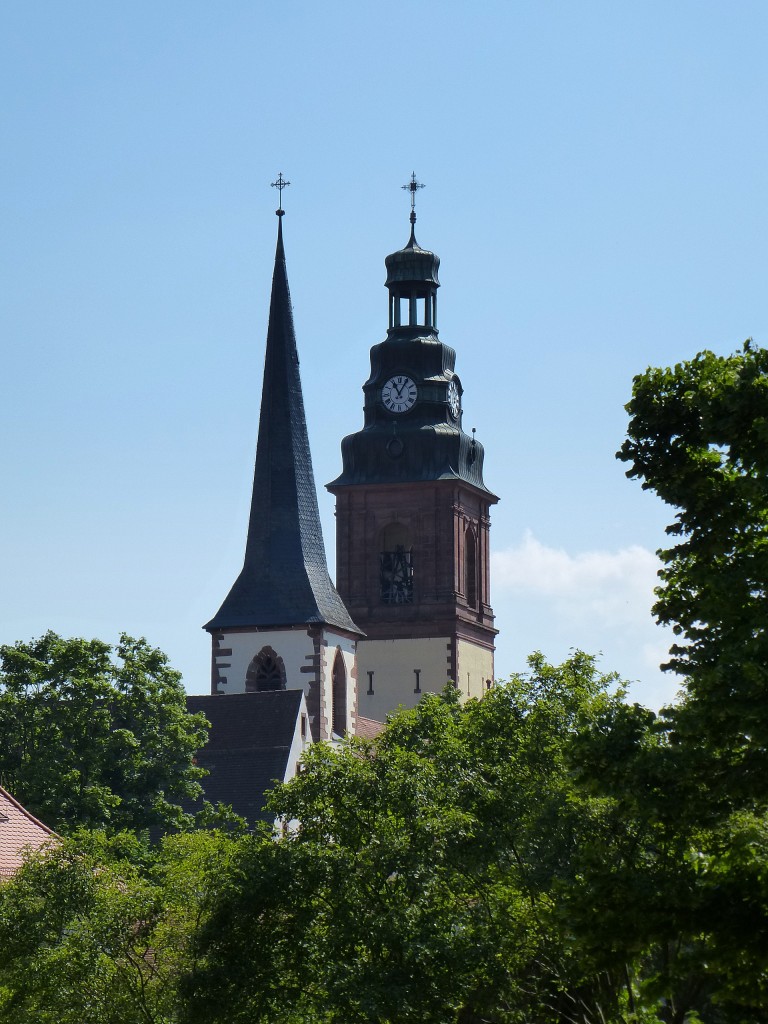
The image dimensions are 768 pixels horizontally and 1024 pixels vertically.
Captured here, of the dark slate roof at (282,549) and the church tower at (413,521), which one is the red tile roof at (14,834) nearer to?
the dark slate roof at (282,549)

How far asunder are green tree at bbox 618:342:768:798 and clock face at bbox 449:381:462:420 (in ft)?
239

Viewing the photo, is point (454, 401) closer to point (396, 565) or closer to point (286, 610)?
point (396, 565)

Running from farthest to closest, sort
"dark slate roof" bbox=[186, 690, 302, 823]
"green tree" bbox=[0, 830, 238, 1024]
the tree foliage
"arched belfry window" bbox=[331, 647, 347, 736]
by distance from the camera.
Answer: "arched belfry window" bbox=[331, 647, 347, 736]
"dark slate roof" bbox=[186, 690, 302, 823]
"green tree" bbox=[0, 830, 238, 1024]
the tree foliage

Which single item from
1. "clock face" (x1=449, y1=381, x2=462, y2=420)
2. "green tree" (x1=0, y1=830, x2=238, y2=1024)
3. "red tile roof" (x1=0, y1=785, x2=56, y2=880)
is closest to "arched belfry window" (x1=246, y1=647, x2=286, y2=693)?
"clock face" (x1=449, y1=381, x2=462, y2=420)

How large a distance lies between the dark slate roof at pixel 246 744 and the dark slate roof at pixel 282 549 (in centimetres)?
538

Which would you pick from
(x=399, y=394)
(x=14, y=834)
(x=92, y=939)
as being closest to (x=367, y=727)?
(x=399, y=394)

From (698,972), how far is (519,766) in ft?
45.5

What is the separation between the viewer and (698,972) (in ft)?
68.1

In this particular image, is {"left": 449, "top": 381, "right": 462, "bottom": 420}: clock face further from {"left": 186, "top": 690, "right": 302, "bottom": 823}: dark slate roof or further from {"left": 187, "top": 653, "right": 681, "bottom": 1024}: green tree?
{"left": 187, "top": 653, "right": 681, "bottom": 1024}: green tree

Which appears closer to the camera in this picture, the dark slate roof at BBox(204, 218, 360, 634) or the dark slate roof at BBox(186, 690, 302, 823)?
the dark slate roof at BBox(186, 690, 302, 823)

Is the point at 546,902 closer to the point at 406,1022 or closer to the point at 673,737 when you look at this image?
the point at 406,1022

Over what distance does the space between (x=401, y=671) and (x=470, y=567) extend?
667 centimetres

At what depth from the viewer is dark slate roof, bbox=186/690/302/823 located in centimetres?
A: 6362

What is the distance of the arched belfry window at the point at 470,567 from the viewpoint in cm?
9388
